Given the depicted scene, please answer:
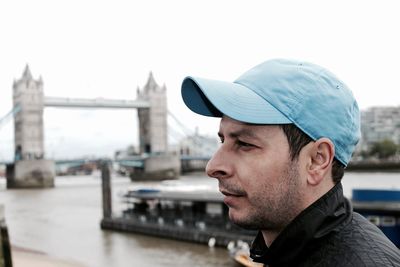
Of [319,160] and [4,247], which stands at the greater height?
[319,160]

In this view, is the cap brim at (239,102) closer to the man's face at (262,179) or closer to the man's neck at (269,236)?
the man's face at (262,179)

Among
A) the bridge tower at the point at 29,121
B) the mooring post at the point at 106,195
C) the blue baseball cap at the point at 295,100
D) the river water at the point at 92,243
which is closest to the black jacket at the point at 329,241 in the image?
the blue baseball cap at the point at 295,100

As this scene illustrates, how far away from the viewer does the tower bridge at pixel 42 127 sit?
145ft

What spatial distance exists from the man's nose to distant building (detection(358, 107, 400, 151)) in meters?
71.7

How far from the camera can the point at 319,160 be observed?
34.8 inches

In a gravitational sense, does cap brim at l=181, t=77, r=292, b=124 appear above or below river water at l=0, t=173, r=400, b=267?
above

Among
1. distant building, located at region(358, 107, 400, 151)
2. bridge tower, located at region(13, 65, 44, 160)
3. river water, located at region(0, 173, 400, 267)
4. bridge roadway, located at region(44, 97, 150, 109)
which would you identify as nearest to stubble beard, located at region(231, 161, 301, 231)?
river water, located at region(0, 173, 400, 267)

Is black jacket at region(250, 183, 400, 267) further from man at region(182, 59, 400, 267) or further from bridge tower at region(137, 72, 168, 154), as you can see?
bridge tower at region(137, 72, 168, 154)

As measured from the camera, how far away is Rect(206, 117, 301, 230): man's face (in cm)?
87

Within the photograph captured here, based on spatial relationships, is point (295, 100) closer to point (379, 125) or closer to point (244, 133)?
point (244, 133)

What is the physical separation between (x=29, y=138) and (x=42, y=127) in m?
1.80

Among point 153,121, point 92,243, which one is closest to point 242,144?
point 92,243

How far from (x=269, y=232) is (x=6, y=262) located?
34.8ft

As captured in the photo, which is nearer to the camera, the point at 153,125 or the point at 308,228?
the point at 308,228
